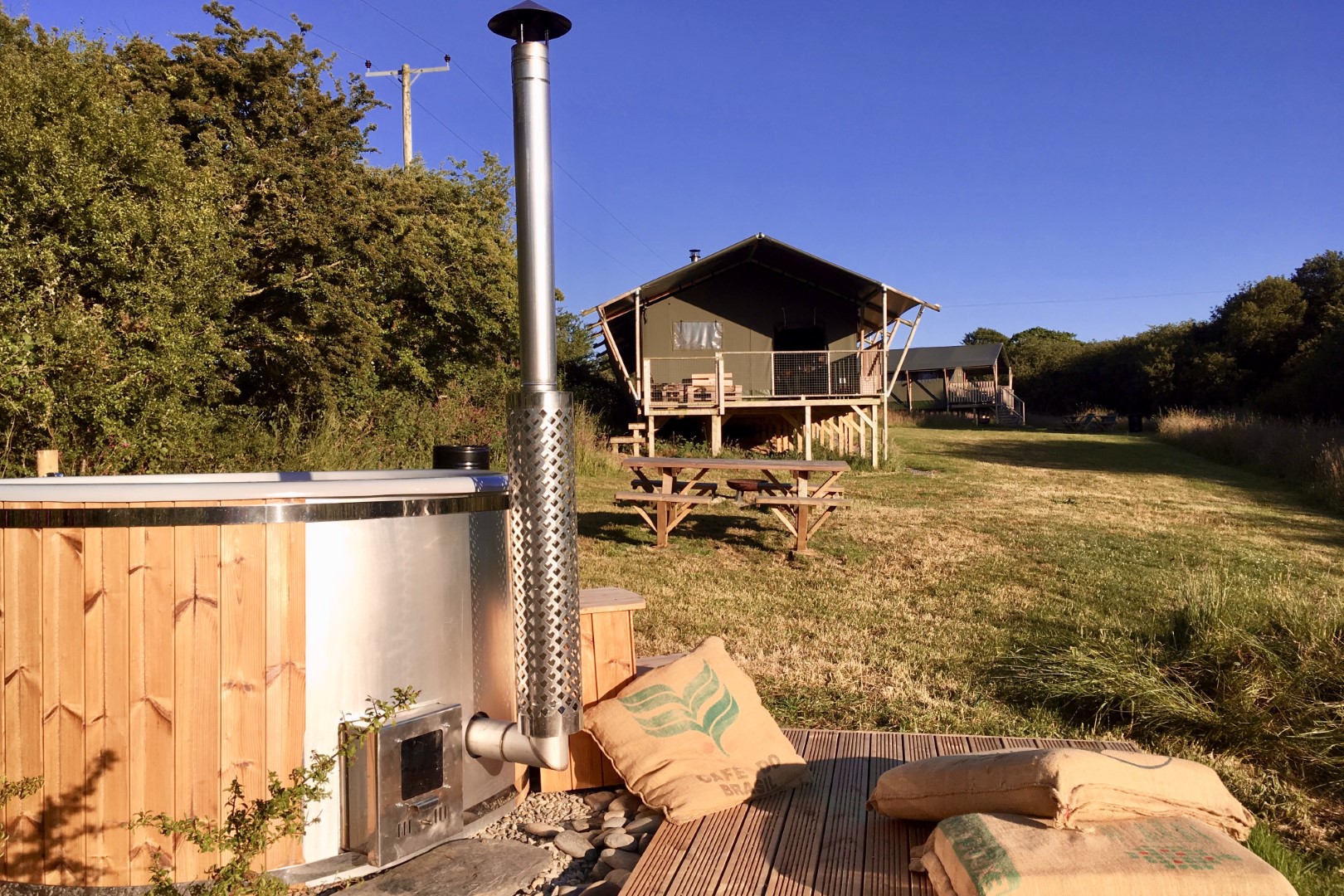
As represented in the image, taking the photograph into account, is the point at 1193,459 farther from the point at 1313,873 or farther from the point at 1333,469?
the point at 1313,873

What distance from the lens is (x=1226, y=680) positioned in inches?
169

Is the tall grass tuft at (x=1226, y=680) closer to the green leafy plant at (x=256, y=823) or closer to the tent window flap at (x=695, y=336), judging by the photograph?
the green leafy plant at (x=256, y=823)

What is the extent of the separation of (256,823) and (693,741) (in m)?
1.59

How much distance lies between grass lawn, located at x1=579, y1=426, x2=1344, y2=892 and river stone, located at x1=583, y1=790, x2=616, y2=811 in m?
1.19

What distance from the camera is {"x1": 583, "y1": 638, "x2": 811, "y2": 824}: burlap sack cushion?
121 inches

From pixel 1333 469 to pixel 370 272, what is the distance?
15.5 m

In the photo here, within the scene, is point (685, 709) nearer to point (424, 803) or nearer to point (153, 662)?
point (424, 803)

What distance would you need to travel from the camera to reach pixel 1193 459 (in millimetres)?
21891

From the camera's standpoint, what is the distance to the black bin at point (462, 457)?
4.10 meters

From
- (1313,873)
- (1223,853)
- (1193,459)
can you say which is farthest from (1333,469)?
(1223,853)

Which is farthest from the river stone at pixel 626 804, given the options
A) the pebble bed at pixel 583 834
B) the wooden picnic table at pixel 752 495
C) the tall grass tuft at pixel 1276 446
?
the tall grass tuft at pixel 1276 446

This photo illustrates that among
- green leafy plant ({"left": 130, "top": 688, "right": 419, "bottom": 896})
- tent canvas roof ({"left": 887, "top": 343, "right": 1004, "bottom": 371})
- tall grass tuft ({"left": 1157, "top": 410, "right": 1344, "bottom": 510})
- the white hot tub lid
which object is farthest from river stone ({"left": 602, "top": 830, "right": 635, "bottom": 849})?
tent canvas roof ({"left": 887, "top": 343, "right": 1004, "bottom": 371})

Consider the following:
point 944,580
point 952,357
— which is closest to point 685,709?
point 944,580

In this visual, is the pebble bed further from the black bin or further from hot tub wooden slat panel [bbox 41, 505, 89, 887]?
the black bin
